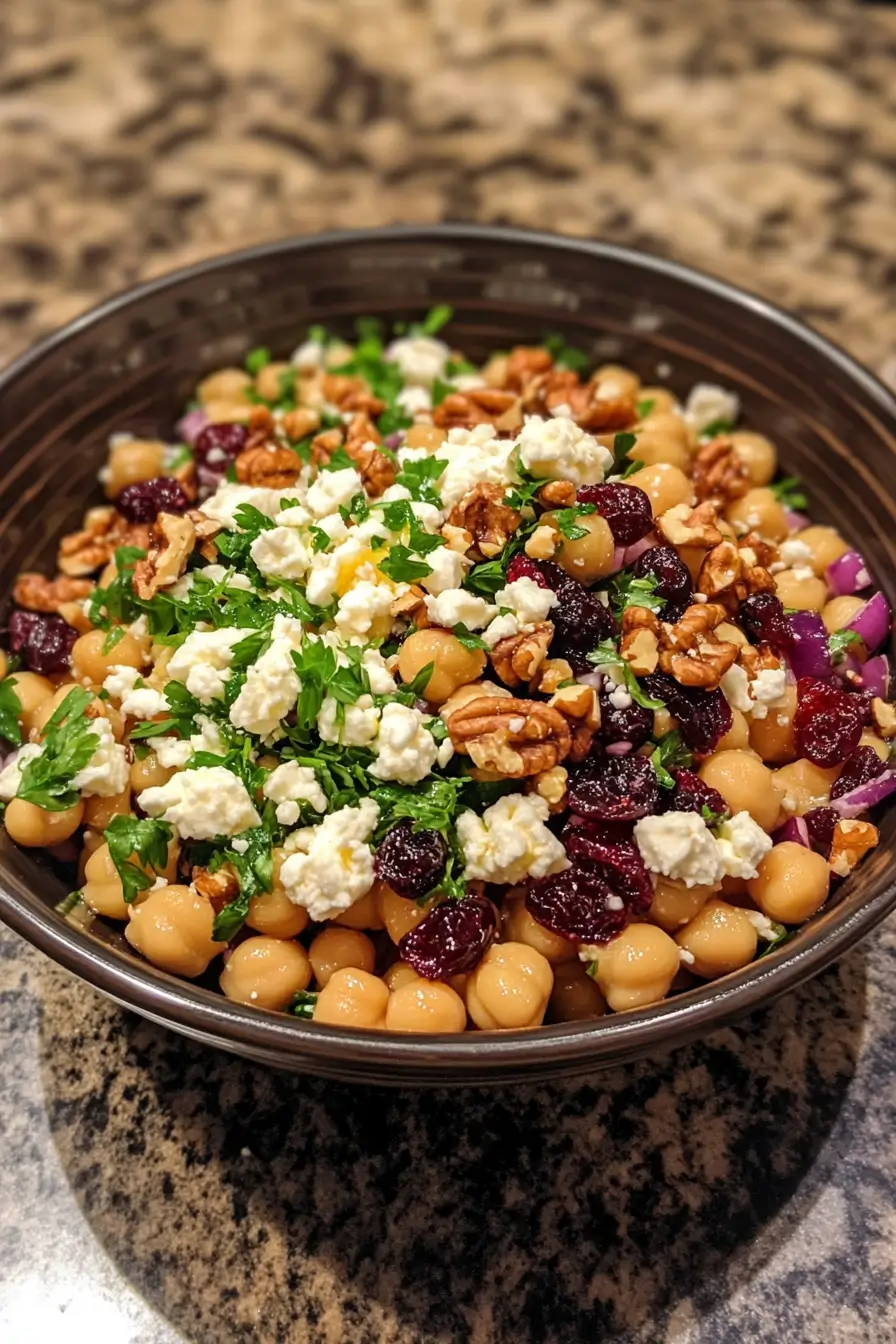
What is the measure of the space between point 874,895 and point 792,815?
242 mm

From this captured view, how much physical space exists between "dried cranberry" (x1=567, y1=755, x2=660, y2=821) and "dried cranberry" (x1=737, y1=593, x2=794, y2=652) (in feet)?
1.03

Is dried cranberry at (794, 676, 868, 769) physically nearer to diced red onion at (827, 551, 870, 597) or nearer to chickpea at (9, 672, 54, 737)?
diced red onion at (827, 551, 870, 597)

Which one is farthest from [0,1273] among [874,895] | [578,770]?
[874,895]

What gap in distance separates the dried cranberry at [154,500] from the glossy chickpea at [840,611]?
3.60 ft

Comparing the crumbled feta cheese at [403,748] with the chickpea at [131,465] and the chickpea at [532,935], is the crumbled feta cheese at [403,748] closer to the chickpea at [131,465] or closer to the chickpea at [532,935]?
the chickpea at [532,935]

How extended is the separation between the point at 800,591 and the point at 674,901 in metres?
0.62

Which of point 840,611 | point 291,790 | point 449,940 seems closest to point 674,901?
point 449,940

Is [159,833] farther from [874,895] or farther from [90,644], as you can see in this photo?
[874,895]

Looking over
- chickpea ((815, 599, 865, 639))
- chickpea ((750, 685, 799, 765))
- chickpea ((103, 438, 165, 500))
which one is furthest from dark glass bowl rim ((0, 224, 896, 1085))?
chickpea ((103, 438, 165, 500))

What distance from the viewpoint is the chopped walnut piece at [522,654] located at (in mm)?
1447

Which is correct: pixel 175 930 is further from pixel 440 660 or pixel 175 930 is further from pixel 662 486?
pixel 662 486

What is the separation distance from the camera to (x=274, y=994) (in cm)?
141

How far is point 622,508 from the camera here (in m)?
1.58

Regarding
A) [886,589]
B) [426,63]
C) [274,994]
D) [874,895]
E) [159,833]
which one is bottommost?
[274,994]
